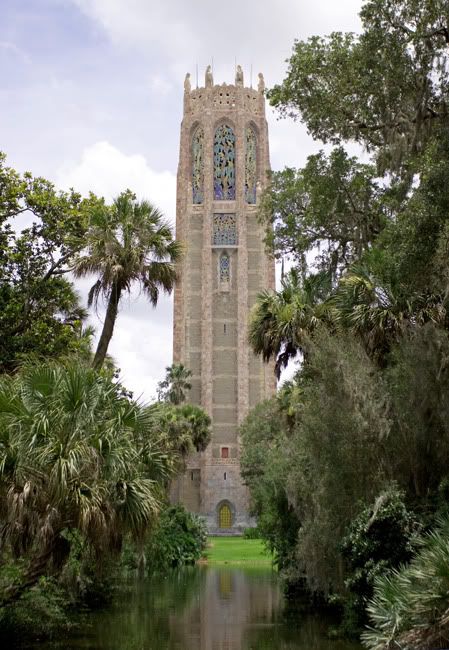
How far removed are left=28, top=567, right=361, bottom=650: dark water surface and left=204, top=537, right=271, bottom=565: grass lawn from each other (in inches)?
483

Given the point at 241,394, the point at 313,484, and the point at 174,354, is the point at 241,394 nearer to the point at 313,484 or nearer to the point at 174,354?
the point at 174,354

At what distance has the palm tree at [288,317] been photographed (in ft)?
72.0

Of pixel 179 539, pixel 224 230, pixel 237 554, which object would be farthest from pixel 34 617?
pixel 224 230

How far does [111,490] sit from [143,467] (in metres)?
1.85

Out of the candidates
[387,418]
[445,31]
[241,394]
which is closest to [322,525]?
[387,418]

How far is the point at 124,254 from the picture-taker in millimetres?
19156

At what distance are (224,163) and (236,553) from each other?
41.6m

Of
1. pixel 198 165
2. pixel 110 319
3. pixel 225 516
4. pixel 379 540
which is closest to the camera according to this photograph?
pixel 379 540

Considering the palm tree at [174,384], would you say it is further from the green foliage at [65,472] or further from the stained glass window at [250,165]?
the green foliage at [65,472]

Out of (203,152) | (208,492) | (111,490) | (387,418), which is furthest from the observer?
(203,152)

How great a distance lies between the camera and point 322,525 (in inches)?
694

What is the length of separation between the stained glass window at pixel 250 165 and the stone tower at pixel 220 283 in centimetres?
10

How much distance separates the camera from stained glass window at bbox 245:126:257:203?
7706cm

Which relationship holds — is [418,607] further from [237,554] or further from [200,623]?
[237,554]
